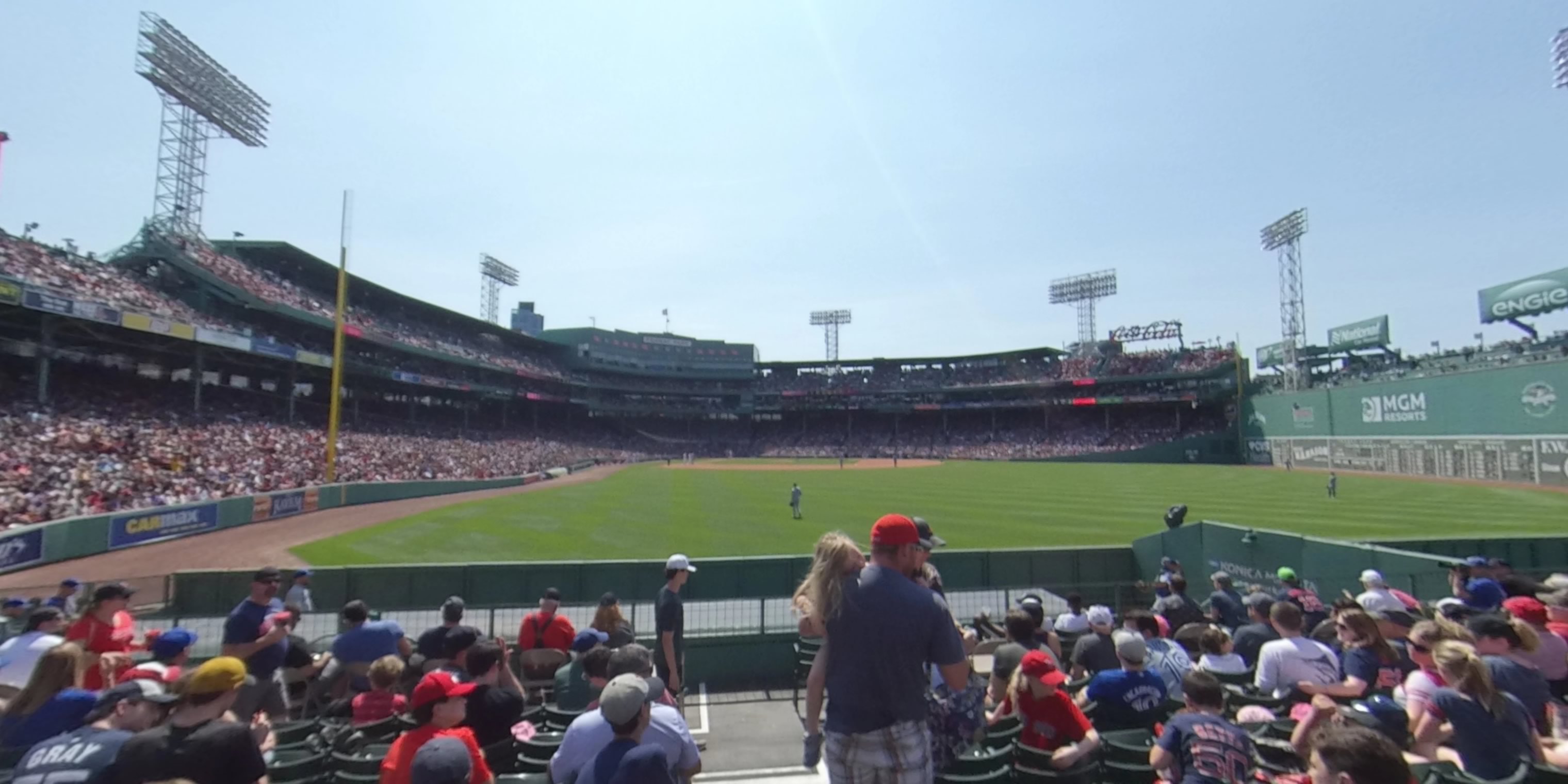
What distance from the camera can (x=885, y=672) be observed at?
327 cm

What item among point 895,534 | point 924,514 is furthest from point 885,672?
point 924,514

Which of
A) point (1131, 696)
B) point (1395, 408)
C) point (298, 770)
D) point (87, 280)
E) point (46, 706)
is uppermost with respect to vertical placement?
point (87, 280)

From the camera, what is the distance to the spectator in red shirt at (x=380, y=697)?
16.8 ft

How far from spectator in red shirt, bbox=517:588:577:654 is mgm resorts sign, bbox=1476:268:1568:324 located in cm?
6009

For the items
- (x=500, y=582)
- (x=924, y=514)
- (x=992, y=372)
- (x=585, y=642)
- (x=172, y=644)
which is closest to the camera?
(x=172, y=644)

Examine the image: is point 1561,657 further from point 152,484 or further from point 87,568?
point 152,484

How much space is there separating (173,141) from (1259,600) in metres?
53.0

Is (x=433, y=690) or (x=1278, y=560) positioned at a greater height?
(x=433, y=690)

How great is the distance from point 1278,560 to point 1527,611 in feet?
23.9

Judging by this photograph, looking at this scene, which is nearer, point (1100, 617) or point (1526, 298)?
point (1100, 617)

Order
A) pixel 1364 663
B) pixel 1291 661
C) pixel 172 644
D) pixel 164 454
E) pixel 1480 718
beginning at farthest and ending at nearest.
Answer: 1. pixel 164 454
2. pixel 172 644
3. pixel 1291 661
4. pixel 1364 663
5. pixel 1480 718

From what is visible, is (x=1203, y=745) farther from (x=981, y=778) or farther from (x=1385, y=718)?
(x=1385, y=718)

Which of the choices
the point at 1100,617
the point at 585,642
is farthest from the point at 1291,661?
the point at 585,642

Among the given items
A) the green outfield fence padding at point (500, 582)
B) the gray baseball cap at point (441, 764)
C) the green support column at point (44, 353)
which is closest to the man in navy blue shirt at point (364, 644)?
the gray baseball cap at point (441, 764)
